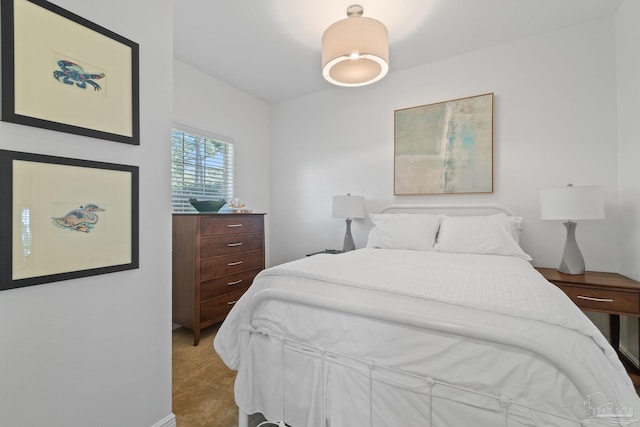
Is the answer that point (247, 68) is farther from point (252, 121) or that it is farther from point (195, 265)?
point (195, 265)

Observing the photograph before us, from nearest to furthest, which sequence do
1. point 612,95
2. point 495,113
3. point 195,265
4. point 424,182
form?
1. point 612,95
2. point 195,265
3. point 495,113
4. point 424,182

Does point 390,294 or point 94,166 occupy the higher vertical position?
point 94,166

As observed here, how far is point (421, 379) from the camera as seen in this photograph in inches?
38.4

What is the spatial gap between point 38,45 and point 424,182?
2801 mm

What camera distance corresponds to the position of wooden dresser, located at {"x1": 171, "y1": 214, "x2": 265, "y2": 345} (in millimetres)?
2406

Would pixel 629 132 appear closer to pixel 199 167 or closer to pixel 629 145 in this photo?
pixel 629 145

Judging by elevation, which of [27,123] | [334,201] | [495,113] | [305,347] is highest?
[495,113]

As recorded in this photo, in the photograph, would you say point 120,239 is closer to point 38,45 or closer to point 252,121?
point 38,45

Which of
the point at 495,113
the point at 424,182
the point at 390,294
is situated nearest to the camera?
the point at 390,294

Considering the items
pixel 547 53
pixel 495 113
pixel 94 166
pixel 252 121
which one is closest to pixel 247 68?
pixel 252 121

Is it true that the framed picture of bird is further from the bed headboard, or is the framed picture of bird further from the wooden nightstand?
the wooden nightstand

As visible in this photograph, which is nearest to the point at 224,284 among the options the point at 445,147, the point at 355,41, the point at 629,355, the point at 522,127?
the point at 355,41

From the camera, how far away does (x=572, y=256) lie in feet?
6.86

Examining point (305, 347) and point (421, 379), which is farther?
point (305, 347)
